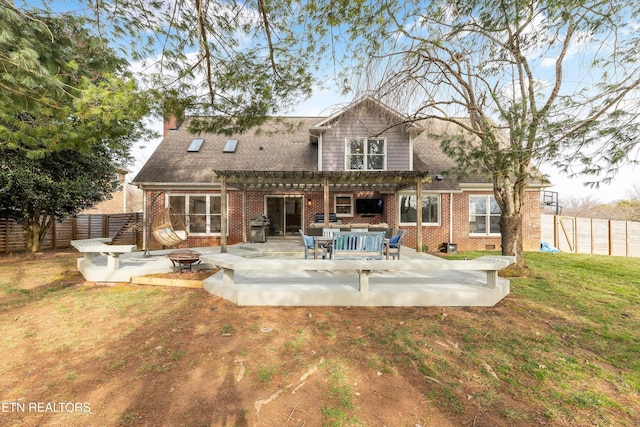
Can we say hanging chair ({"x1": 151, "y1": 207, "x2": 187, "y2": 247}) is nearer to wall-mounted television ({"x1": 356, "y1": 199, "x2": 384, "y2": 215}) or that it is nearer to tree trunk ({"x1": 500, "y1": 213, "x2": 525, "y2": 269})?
wall-mounted television ({"x1": 356, "y1": 199, "x2": 384, "y2": 215})

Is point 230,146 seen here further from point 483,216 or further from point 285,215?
point 483,216

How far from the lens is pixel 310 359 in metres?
3.19

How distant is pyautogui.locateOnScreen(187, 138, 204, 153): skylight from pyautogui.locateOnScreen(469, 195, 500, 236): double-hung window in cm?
1371

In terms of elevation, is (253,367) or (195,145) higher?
(195,145)

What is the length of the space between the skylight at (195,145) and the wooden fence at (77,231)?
165 inches

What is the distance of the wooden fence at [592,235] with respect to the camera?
12047 mm

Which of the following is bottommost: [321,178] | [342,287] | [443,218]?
[342,287]

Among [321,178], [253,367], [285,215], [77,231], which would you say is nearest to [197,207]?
[285,215]

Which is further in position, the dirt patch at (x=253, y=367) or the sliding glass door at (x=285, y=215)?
the sliding glass door at (x=285, y=215)

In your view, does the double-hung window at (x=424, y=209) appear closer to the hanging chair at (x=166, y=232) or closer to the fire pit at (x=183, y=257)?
the fire pit at (x=183, y=257)

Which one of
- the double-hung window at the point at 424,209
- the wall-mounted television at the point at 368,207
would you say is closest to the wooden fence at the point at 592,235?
the double-hung window at the point at 424,209

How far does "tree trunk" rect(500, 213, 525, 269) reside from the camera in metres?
7.24

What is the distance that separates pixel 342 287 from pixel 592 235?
1436cm

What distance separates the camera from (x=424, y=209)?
41.5ft
